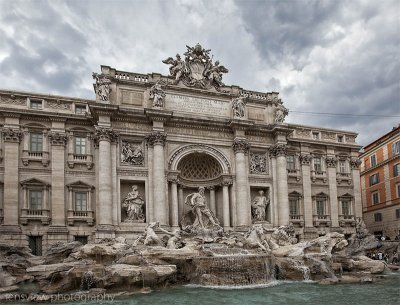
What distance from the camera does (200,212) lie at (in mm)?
29875

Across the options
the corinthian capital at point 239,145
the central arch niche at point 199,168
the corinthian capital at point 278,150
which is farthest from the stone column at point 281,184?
the central arch niche at point 199,168

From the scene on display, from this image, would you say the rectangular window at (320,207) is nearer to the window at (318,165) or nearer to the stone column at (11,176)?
the window at (318,165)

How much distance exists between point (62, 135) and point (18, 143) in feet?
9.61

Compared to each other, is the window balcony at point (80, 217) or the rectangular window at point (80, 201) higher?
the rectangular window at point (80, 201)

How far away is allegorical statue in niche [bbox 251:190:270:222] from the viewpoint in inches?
1278

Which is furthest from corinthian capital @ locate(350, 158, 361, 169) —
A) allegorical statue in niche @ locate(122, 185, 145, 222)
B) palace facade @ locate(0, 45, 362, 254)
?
allegorical statue in niche @ locate(122, 185, 145, 222)

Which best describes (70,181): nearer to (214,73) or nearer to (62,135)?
(62,135)

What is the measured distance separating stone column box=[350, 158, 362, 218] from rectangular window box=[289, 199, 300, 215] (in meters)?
6.44

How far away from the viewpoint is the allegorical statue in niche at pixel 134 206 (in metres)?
28.5

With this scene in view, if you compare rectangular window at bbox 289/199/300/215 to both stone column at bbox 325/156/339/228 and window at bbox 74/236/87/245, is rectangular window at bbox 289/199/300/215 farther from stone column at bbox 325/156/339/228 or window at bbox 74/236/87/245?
window at bbox 74/236/87/245

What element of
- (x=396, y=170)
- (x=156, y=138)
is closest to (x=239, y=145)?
(x=156, y=138)

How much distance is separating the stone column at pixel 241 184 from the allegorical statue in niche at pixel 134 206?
25.2 ft

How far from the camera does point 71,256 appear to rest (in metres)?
22.4

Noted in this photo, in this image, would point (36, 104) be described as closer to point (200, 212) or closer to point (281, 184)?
point (200, 212)
